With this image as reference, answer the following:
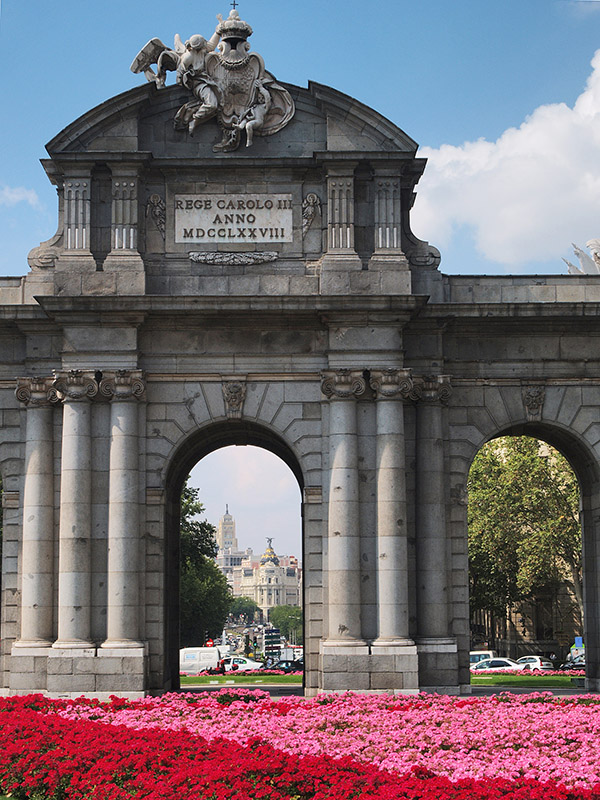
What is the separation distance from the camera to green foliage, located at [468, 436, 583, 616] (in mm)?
56688

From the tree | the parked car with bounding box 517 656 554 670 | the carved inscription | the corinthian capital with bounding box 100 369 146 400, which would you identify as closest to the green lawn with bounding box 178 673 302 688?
the tree

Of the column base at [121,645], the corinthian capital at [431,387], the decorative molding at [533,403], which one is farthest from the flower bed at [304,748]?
the corinthian capital at [431,387]

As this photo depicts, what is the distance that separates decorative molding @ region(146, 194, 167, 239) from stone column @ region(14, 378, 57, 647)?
4.90 metres

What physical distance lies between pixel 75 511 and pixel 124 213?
7803mm

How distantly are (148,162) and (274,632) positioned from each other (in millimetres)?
166225

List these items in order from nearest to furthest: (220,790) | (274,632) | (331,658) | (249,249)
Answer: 1. (220,790)
2. (331,658)
3. (249,249)
4. (274,632)

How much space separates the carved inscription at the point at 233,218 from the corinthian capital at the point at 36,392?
5.11 meters

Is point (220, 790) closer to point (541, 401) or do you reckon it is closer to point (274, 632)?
point (541, 401)

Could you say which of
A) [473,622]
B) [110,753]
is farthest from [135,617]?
[473,622]

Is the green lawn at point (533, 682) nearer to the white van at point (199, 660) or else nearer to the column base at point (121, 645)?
the column base at point (121, 645)

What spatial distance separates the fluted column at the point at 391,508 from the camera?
2852 cm

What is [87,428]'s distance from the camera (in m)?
29.2

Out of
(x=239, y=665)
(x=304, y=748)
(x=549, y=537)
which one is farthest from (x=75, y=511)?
(x=239, y=665)

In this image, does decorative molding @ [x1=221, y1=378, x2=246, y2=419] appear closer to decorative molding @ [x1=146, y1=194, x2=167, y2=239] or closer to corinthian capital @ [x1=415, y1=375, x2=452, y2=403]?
decorative molding @ [x1=146, y1=194, x2=167, y2=239]
